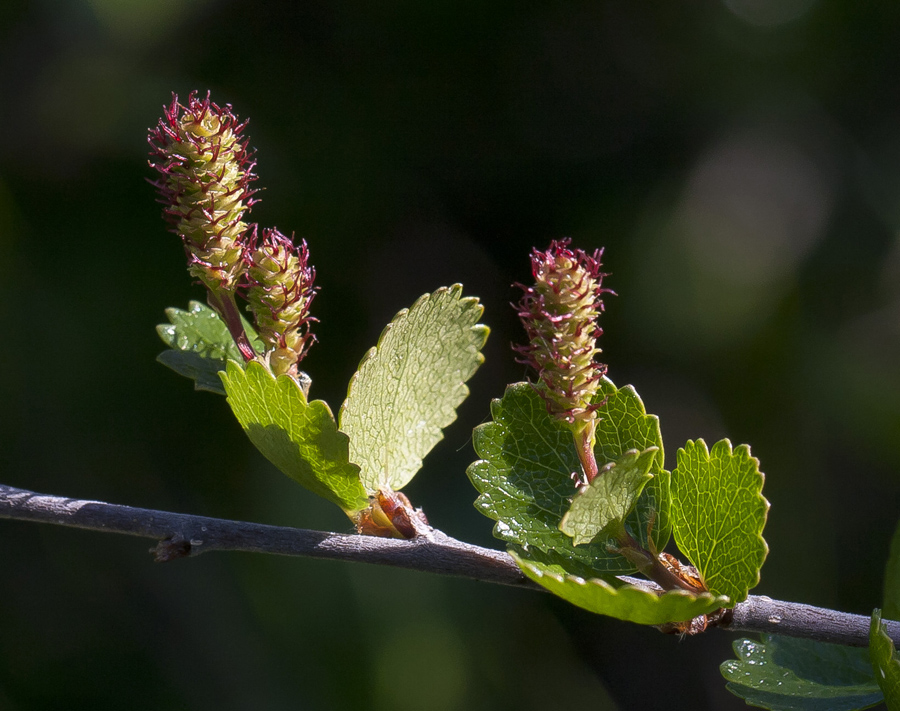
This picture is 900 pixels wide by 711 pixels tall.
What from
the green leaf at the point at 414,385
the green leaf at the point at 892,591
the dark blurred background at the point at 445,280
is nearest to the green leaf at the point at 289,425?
the green leaf at the point at 414,385

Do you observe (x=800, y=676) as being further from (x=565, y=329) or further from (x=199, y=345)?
(x=199, y=345)

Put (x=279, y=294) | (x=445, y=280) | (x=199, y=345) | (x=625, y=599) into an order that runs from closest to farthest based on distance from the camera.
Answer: (x=625, y=599) → (x=279, y=294) → (x=199, y=345) → (x=445, y=280)

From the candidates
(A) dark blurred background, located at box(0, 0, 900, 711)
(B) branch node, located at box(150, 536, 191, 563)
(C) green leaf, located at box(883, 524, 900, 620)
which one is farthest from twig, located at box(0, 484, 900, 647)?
(A) dark blurred background, located at box(0, 0, 900, 711)

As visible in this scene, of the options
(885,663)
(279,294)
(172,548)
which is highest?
(279,294)

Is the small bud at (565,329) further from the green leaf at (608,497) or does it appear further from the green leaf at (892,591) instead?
the green leaf at (892,591)

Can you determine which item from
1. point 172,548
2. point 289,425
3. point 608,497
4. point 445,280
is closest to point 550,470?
point 608,497

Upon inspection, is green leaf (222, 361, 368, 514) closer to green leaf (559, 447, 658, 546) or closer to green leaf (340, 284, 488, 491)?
green leaf (340, 284, 488, 491)
